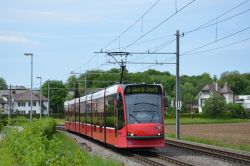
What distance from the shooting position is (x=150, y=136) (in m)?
24.8

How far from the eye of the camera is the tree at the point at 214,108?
110 m

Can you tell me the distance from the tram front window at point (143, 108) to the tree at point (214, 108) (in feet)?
280

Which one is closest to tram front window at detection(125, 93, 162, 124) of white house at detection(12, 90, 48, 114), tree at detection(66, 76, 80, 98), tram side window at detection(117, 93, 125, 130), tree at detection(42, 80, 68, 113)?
tram side window at detection(117, 93, 125, 130)

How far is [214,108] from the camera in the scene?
364ft

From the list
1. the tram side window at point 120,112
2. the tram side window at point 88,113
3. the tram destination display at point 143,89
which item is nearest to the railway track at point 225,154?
the tram destination display at point 143,89

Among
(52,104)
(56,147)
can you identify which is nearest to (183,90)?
(52,104)

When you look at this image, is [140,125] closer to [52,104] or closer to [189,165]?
[189,165]

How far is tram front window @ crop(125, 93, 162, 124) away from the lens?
25156 millimetres

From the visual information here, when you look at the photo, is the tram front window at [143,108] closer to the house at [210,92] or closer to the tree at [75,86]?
the tree at [75,86]

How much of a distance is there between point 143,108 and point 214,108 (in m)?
87.2

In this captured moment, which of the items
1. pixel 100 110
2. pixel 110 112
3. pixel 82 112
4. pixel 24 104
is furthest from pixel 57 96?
pixel 110 112

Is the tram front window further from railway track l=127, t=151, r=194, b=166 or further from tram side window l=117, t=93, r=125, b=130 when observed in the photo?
railway track l=127, t=151, r=194, b=166

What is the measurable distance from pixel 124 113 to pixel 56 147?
501 inches

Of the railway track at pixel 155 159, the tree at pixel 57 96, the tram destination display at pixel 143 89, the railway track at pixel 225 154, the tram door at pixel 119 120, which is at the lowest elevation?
the railway track at pixel 155 159
